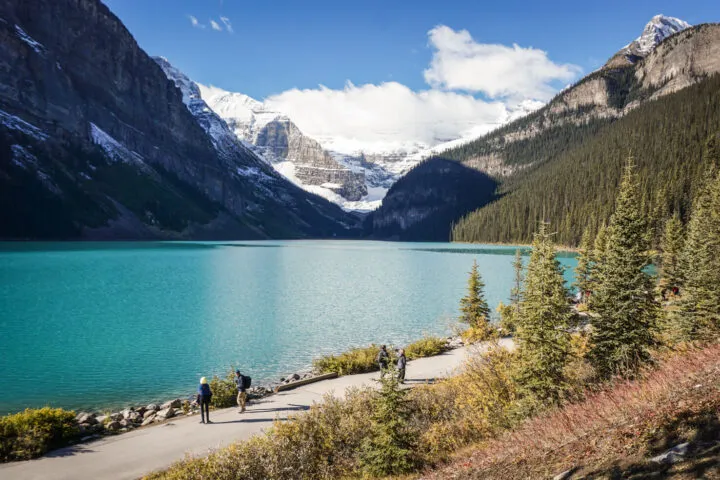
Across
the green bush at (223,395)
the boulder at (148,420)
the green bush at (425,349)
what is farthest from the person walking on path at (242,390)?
the green bush at (425,349)

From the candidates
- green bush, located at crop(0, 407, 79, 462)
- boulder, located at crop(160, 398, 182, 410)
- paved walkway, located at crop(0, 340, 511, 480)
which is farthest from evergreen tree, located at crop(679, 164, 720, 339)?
green bush, located at crop(0, 407, 79, 462)

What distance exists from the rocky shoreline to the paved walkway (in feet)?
2.60

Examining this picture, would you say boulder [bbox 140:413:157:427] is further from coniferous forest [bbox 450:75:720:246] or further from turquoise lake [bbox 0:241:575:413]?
coniferous forest [bbox 450:75:720:246]

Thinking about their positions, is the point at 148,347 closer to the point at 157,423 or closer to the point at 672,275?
the point at 157,423

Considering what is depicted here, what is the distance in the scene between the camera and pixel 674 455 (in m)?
5.92

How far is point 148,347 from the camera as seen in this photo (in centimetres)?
3216

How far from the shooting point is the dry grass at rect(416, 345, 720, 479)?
20.6 ft

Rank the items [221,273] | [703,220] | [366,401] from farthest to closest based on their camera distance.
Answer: [221,273] → [703,220] → [366,401]

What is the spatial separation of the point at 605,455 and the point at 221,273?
79.2 meters

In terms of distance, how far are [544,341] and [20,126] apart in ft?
764

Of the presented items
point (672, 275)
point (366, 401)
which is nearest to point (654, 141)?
point (672, 275)

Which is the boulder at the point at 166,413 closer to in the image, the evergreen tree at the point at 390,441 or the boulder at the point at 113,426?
the boulder at the point at 113,426

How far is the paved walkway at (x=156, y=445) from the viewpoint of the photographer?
43.8ft

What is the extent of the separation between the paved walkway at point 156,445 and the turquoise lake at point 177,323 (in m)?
6.07
